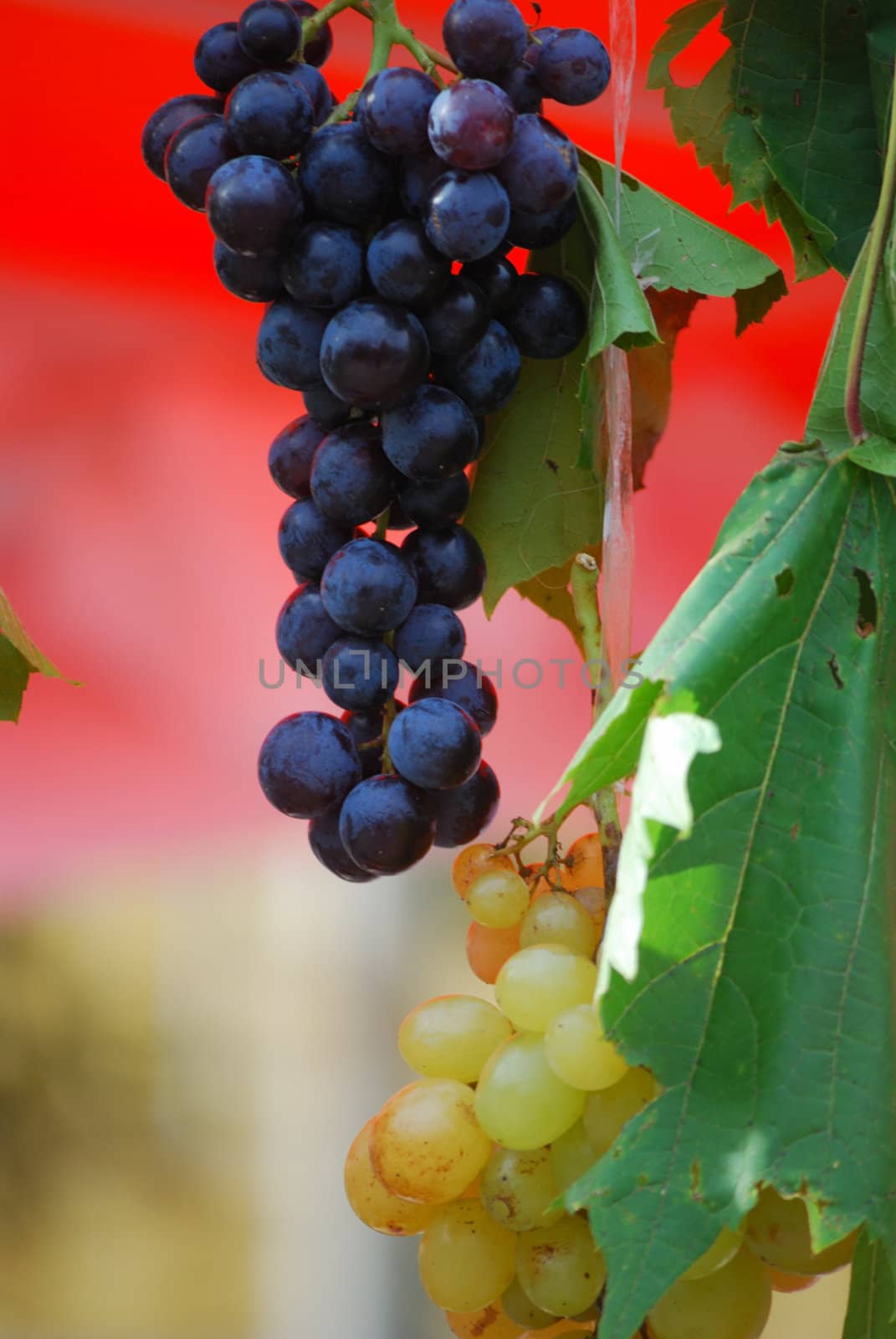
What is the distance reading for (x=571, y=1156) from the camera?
1.60 feet

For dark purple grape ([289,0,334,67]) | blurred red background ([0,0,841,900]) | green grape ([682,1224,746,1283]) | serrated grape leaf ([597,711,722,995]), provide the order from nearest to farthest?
serrated grape leaf ([597,711,722,995]) < green grape ([682,1224,746,1283]) < dark purple grape ([289,0,334,67]) < blurred red background ([0,0,841,900])

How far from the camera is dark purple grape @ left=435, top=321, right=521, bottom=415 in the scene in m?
0.52

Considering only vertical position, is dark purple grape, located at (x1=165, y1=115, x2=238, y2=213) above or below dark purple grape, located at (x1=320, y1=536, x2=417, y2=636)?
above

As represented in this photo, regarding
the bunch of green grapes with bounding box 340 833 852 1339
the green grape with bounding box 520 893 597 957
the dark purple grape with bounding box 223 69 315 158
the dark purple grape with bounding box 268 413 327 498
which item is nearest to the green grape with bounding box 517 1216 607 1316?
the bunch of green grapes with bounding box 340 833 852 1339

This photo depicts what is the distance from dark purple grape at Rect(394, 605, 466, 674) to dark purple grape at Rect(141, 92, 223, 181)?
224 mm

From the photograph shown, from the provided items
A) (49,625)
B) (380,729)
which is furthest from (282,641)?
(49,625)

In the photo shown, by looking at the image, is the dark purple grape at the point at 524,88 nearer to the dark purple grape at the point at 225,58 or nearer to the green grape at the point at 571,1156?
the dark purple grape at the point at 225,58

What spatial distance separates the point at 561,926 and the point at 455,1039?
0.07 metres

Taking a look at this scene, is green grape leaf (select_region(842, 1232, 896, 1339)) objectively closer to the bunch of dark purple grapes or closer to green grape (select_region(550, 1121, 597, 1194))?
green grape (select_region(550, 1121, 597, 1194))

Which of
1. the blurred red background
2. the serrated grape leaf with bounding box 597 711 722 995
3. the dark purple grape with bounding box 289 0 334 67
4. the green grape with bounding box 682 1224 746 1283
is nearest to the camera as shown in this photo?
the serrated grape leaf with bounding box 597 711 722 995

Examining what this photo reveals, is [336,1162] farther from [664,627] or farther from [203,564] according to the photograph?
[664,627]

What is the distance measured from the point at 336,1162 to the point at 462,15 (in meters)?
1.14

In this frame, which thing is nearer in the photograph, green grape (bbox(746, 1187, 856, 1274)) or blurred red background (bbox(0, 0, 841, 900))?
green grape (bbox(746, 1187, 856, 1274))

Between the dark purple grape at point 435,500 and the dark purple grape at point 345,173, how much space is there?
0.11 metres
